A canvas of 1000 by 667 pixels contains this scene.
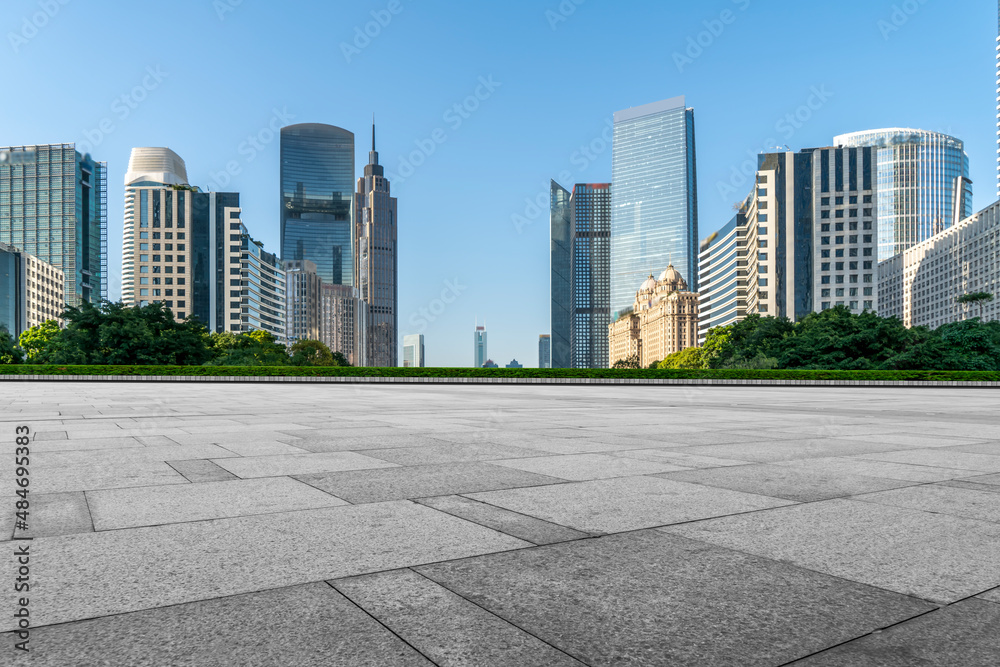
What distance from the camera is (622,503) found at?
468cm

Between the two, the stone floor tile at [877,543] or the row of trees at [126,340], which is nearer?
the stone floor tile at [877,543]

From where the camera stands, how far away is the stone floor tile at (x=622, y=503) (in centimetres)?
416

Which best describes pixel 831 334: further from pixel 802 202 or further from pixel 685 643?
pixel 802 202

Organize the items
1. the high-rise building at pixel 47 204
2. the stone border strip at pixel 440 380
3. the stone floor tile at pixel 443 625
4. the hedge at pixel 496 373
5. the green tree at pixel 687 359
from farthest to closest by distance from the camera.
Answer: the high-rise building at pixel 47 204, the green tree at pixel 687 359, the hedge at pixel 496 373, the stone border strip at pixel 440 380, the stone floor tile at pixel 443 625

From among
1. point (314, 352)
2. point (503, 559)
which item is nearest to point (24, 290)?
point (314, 352)

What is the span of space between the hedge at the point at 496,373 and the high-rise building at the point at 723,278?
281 feet

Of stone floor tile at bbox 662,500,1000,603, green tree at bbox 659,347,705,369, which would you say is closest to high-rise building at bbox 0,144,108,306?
green tree at bbox 659,347,705,369

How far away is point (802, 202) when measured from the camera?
4985 inches

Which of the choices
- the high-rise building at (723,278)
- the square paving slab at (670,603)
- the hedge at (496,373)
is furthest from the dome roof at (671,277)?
the square paving slab at (670,603)

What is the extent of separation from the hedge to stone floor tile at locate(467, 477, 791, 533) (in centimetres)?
3562

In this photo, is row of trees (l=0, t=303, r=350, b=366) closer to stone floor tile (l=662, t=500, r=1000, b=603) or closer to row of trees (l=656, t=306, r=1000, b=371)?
row of trees (l=656, t=306, r=1000, b=371)

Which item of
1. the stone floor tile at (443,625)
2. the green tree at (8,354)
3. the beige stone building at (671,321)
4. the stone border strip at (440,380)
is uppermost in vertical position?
the beige stone building at (671,321)

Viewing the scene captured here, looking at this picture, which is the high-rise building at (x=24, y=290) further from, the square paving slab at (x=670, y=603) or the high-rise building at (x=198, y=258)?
the square paving slab at (x=670, y=603)

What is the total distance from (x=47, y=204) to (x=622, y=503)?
204276mm
